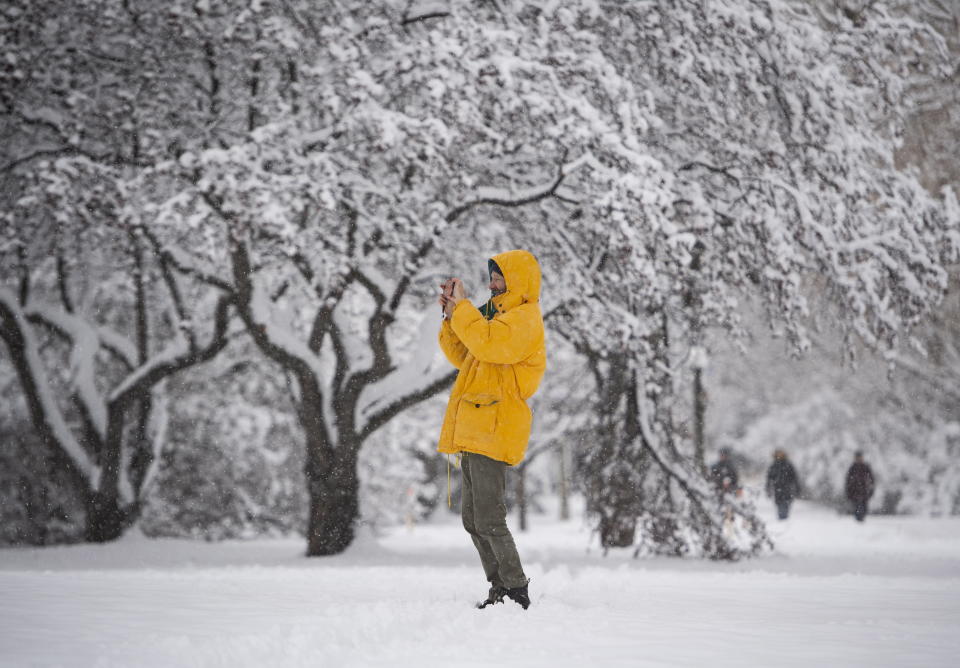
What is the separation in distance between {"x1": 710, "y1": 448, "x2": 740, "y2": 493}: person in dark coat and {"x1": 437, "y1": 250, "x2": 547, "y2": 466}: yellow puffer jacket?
665 centimetres

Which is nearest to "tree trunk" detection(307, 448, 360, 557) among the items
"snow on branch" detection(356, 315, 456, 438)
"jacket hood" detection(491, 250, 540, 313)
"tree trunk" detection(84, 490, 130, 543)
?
"snow on branch" detection(356, 315, 456, 438)

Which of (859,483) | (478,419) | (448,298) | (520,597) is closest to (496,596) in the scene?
(520,597)

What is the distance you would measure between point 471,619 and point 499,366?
4.19 feet

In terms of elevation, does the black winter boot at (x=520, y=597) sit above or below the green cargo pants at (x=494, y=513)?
below

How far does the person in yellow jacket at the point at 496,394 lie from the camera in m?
4.97

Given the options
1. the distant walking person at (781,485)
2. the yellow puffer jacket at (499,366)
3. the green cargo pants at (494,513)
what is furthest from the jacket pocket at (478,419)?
the distant walking person at (781,485)

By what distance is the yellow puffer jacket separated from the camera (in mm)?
4953

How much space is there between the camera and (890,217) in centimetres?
1050

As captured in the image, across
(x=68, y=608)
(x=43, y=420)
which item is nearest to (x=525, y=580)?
(x=68, y=608)

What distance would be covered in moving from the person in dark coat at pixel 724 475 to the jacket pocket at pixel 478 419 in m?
6.77

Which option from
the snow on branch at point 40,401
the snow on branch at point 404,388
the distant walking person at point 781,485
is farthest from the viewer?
the distant walking person at point 781,485

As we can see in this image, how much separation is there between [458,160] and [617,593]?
4846 millimetres

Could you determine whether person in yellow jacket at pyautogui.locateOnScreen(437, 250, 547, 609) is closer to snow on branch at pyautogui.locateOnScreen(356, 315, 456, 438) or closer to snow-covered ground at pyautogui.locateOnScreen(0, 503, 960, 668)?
snow-covered ground at pyautogui.locateOnScreen(0, 503, 960, 668)

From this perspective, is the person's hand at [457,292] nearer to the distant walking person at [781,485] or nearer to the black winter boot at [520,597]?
the black winter boot at [520,597]
